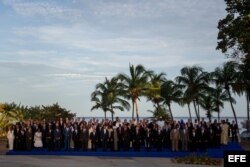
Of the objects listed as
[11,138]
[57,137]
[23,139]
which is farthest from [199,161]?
[11,138]

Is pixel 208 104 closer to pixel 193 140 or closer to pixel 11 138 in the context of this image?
pixel 193 140

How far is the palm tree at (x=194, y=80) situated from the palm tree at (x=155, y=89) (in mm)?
2800

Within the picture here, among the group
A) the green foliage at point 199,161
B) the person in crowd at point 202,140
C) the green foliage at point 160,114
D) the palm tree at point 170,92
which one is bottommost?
the green foliage at point 199,161

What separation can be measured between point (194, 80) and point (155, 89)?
4.92 meters

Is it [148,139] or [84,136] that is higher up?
[84,136]

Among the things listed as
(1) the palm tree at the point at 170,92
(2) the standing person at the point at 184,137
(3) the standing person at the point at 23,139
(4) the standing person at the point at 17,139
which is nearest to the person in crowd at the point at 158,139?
(2) the standing person at the point at 184,137

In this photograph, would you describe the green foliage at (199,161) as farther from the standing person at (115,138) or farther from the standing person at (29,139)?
the standing person at (29,139)

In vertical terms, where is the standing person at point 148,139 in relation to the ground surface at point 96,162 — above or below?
above

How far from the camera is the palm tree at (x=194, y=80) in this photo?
1868 inches

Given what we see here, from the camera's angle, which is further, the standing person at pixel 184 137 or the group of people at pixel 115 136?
the group of people at pixel 115 136

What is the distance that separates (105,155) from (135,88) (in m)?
19.0

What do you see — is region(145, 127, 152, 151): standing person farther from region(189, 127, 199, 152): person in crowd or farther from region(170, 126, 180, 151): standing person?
region(189, 127, 199, 152): person in crowd

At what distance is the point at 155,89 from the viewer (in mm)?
46188

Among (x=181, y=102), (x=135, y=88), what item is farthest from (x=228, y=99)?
(x=135, y=88)
